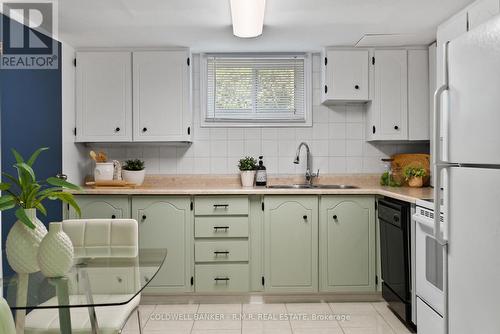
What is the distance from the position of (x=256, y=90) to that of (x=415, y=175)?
162 centimetres

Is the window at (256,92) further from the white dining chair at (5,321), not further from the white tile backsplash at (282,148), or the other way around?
the white dining chair at (5,321)

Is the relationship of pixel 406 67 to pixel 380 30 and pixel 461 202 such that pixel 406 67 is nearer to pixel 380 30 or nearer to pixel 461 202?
pixel 380 30

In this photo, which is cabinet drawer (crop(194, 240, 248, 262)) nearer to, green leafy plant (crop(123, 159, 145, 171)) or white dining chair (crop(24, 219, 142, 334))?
green leafy plant (crop(123, 159, 145, 171))

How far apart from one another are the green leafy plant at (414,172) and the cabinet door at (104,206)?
2354 mm

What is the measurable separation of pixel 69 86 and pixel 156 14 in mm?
1211

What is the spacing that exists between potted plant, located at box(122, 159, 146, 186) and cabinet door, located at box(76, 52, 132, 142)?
23 cm

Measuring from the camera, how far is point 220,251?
366 cm

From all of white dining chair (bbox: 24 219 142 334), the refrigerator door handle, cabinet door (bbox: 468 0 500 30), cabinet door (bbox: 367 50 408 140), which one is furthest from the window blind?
the refrigerator door handle

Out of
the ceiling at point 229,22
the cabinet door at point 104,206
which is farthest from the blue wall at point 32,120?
the ceiling at point 229,22

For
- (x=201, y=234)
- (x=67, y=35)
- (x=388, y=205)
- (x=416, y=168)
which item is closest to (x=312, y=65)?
(x=416, y=168)

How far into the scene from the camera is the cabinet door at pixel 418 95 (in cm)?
394

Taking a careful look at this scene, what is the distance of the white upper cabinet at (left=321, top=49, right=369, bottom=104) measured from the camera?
3.96 m

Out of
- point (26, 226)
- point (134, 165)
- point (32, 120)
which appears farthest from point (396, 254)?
point (32, 120)

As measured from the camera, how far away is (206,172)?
425 cm
